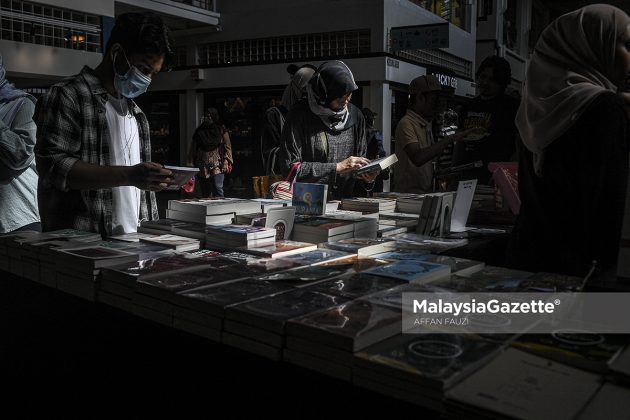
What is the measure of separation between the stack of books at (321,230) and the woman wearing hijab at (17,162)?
4.43 feet

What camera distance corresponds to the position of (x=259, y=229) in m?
2.03

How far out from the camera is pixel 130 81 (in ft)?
7.66

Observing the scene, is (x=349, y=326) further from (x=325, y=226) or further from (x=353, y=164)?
(x=353, y=164)

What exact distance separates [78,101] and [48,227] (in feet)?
1.81

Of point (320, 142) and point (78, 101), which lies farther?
point (320, 142)

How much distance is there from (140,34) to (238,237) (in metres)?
0.95

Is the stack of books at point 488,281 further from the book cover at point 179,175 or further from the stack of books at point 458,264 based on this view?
the book cover at point 179,175

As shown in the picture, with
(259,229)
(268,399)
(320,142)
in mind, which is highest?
(320,142)

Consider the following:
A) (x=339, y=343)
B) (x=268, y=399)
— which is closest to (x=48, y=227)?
(x=268, y=399)

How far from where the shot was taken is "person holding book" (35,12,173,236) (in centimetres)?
217

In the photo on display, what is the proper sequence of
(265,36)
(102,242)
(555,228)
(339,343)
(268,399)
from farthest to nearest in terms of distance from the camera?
(265,36) → (102,242) → (555,228) → (268,399) → (339,343)

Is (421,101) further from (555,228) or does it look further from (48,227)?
(48,227)

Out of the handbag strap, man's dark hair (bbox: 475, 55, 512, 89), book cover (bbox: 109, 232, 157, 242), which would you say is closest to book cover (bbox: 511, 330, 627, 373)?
book cover (bbox: 109, 232, 157, 242)

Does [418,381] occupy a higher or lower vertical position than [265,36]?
lower
